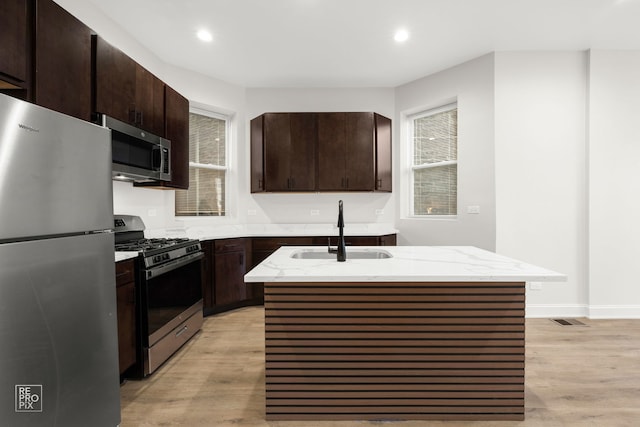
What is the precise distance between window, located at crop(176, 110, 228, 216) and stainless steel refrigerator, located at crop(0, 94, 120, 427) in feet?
8.14

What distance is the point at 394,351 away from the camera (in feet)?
5.50

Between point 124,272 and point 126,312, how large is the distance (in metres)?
0.26

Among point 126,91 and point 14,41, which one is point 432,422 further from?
point 126,91

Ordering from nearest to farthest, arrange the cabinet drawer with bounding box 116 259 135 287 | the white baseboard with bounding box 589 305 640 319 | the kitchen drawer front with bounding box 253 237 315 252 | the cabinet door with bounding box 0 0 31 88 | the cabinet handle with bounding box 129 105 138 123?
the cabinet door with bounding box 0 0 31 88, the cabinet drawer with bounding box 116 259 135 287, the cabinet handle with bounding box 129 105 138 123, the white baseboard with bounding box 589 305 640 319, the kitchen drawer front with bounding box 253 237 315 252

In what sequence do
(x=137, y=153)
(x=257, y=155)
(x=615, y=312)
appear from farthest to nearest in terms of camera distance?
(x=257, y=155)
(x=615, y=312)
(x=137, y=153)

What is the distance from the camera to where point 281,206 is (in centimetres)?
443

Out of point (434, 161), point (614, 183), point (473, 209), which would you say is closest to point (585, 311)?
point (614, 183)

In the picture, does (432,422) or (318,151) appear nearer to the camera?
(432,422)

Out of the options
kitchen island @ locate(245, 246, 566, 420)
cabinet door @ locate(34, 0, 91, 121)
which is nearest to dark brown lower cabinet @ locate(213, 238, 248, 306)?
cabinet door @ locate(34, 0, 91, 121)

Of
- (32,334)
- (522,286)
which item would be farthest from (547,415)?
(32,334)

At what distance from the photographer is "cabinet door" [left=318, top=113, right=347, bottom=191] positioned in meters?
4.08

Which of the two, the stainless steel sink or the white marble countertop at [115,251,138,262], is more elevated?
the white marble countertop at [115,251,138,262]

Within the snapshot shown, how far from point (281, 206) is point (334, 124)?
132 centimetres

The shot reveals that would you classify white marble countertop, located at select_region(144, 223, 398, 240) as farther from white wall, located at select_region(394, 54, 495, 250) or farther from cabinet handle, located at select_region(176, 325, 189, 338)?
cabinet handle, located at select_region(176, 325, 189, 338)
